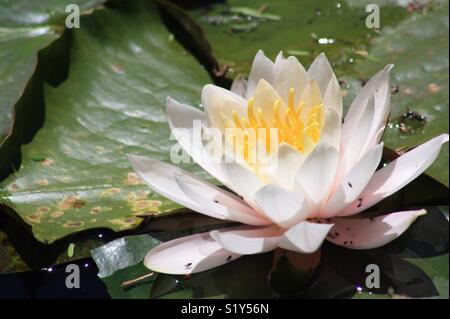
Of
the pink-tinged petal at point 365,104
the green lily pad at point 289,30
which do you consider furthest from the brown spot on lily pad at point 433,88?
the pink-tinged petal at point 365,104

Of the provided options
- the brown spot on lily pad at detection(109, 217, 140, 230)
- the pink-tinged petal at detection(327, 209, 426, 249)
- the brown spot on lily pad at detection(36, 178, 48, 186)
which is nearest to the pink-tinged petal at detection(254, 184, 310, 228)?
the pink-tinged petal at detection(327, 209, 426, 249)

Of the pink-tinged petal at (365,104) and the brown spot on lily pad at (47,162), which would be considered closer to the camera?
the pink-tinged petal at (365,104)

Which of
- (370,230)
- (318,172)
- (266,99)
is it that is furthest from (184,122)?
(370,230)

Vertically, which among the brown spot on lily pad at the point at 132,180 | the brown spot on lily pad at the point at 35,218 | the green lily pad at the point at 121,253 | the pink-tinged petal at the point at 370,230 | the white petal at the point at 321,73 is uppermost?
the white petal at the point at 321,73

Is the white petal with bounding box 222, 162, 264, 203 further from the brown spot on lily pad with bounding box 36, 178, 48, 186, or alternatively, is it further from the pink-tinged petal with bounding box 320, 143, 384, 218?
the brown spot on lily pad with bounding box 36, 178, 48, 186

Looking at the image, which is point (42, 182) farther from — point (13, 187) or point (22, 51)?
point (22, 51)

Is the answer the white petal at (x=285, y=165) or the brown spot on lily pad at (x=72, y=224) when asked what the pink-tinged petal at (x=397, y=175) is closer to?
the white petal at (x=285, y=165)
